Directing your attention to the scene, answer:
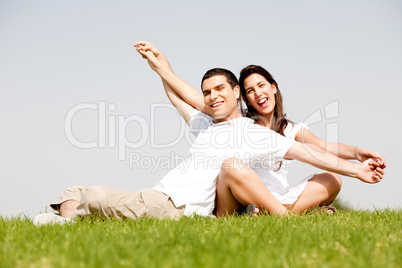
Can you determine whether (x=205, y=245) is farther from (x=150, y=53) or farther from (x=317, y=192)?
(x=150, y=53)

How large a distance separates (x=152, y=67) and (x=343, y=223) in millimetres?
3634

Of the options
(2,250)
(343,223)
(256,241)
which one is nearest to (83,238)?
(2,250)

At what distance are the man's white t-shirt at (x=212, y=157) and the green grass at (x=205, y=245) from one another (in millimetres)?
576

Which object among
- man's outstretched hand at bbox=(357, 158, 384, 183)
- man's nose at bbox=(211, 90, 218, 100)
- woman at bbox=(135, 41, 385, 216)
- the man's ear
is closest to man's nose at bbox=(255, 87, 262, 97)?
woman at bbox=(135, 41, 385, 216)

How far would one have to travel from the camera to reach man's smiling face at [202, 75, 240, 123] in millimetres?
5051

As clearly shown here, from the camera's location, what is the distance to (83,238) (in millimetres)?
3055

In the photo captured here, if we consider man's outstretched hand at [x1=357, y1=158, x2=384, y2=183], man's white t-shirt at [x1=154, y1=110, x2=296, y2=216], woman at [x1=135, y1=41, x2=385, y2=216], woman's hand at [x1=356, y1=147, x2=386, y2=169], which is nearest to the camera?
man's white t-shirt at [x1=154, y1=110, x2=296, y2=216]

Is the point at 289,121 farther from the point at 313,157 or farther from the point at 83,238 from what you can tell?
the point at 83,238

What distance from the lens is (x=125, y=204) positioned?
429 centimetres

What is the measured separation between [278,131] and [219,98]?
1.06 metres

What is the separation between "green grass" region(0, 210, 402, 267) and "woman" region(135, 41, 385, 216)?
3.68ft

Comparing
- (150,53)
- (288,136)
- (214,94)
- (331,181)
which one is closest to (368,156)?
(331,181)

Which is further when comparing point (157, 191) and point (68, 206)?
point (68, 206)

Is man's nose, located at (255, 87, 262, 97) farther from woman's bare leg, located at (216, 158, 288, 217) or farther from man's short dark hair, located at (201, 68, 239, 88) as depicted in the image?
woman's bare leg, located at (216, 158, 288, 217)
